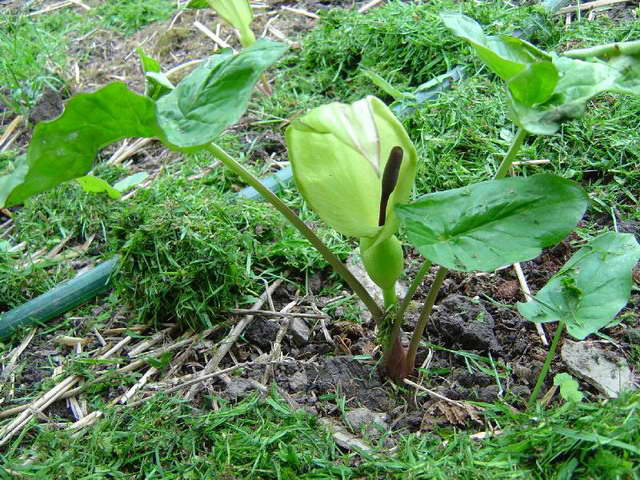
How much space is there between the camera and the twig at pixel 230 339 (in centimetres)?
112

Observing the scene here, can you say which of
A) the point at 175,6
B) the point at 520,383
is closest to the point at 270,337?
the point at 520,383

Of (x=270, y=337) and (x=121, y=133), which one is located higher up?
(x=121, y=133)

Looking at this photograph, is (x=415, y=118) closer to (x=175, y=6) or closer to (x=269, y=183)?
(x=269, y=183)

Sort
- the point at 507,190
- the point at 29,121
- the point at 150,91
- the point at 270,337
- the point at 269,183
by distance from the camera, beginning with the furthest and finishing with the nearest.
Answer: the point at 29,121 → the point at 269,183 → the point at 270,337 → the point at 150,91 → the point at 507,190

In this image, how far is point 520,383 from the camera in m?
1.04

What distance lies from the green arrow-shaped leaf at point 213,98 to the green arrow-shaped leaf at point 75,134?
0.03 m

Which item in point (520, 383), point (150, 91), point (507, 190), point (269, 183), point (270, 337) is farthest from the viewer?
point (269, 183)

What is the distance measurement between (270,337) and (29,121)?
130cm

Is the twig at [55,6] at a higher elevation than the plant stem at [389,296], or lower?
higher

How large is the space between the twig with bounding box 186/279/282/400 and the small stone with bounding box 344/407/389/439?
28 cm

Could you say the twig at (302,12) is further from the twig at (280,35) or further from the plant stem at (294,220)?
the plant stem at (294,220)

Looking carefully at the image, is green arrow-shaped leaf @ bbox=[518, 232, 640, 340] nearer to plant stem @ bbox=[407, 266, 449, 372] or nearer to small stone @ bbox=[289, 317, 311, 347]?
plant stem @ bbox=[407, 266, 449, 372]

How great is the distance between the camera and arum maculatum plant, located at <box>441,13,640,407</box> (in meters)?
0.72

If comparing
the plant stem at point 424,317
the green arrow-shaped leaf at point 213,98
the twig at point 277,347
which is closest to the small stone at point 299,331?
the twig at point 277,347
